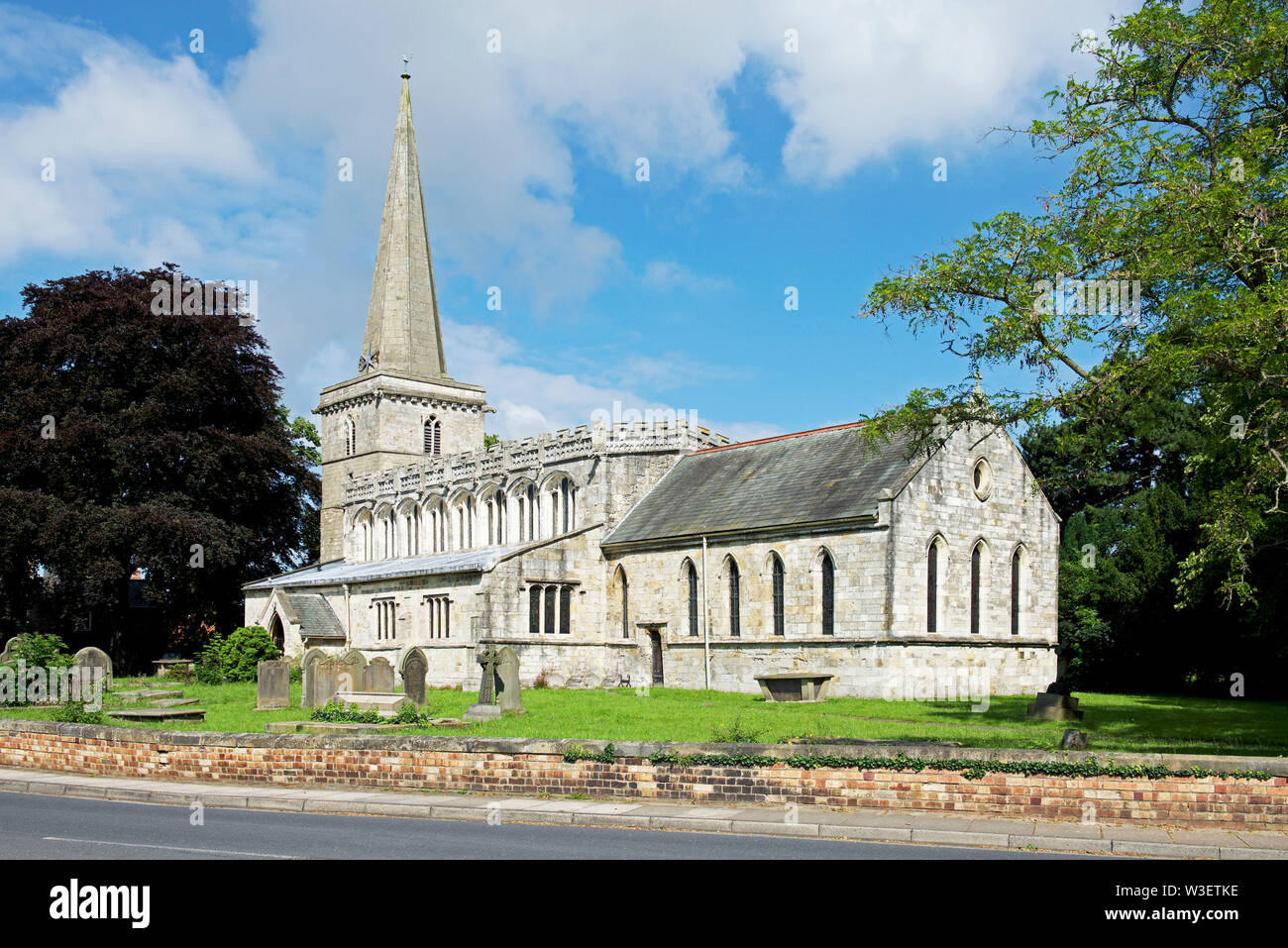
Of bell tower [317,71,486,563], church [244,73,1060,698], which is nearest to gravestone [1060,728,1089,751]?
church [244,73,1060,698]

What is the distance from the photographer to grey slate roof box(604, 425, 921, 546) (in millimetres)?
32750

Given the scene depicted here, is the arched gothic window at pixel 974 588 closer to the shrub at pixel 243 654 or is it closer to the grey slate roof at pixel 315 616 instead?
the shrub at pixel 243 654

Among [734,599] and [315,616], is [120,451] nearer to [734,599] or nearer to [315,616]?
[315,616]

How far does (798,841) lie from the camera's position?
39.9 feet

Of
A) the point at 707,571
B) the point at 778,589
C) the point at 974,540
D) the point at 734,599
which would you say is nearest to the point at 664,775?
the point at 778,589

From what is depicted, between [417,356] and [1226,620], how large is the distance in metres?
36.6

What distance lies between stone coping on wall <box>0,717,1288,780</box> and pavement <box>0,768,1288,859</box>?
2.09ft

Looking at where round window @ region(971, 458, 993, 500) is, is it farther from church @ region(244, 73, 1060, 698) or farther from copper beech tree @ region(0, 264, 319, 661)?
copper beech tree @ region(0, 264, 319, 661)

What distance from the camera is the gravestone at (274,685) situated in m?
27.8

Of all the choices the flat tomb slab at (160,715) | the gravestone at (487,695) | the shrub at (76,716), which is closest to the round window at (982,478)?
the gravestone at (487,695)

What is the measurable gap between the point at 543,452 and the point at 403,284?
15.5 metres

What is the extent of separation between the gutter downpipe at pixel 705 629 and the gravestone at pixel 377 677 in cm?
1079

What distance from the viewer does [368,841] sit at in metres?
12.0
